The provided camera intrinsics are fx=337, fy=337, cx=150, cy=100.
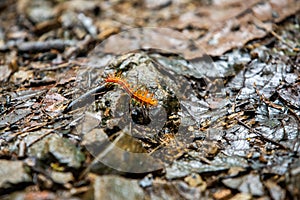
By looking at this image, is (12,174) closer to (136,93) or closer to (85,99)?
(85,99)

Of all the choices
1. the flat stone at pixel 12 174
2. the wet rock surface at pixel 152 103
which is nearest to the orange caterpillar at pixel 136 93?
the wet rock surface at pixel 152 103

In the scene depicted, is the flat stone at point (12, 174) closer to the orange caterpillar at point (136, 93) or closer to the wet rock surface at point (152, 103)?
the wet rock surface at point (152, 103)

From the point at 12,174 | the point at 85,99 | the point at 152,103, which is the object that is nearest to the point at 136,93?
the point at 152,103

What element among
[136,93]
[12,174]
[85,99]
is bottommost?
[12,174]

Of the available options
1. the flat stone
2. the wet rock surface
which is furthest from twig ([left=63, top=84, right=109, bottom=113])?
the flat stone

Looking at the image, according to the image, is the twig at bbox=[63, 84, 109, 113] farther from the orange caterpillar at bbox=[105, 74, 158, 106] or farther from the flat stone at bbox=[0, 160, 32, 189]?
the flat stone at bbox=[0, 160, 32, 189]

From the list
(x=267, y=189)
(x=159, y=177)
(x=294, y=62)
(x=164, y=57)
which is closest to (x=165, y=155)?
(x=159, y=177)
